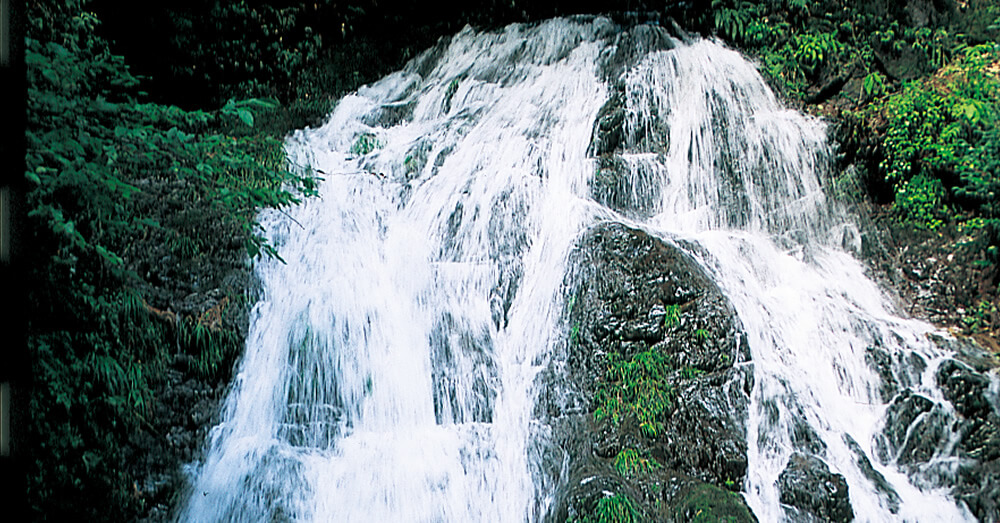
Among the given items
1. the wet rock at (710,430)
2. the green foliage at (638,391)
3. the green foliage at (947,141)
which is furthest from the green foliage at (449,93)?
the green foliage at (947,141)

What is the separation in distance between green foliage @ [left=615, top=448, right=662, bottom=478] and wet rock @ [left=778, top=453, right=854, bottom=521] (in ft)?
1.69

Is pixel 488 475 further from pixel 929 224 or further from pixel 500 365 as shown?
pixel 929 224

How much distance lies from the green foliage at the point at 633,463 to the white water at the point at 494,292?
1.19ft

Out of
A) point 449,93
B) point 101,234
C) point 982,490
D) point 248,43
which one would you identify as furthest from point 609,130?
point 248,43

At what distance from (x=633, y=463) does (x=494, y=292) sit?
108 centimetres

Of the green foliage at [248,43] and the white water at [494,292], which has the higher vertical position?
the green foliage at [248,43]

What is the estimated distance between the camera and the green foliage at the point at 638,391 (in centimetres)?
293

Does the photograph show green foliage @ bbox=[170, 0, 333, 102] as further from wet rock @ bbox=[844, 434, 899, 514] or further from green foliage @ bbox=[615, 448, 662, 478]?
wet rock @ bbox=[844, 434, 899, 514]

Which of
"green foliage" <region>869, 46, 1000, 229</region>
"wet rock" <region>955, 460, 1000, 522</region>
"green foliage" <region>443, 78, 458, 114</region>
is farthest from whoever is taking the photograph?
"green foliage" <region>443, 78, 458, 114</region>

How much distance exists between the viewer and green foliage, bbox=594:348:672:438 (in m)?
2.93

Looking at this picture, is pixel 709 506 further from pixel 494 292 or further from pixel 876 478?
pixel 494 292

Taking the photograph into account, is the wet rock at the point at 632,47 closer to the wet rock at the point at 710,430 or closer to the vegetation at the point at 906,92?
the vegetation at the point at 906,92

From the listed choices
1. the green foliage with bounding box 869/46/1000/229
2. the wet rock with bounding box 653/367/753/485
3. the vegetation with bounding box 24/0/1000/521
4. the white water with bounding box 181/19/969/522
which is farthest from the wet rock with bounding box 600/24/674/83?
the wet rock with bounding box 653/367/753/485

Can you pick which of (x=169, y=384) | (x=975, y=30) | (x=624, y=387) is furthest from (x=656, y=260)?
(x=169, y=384)
